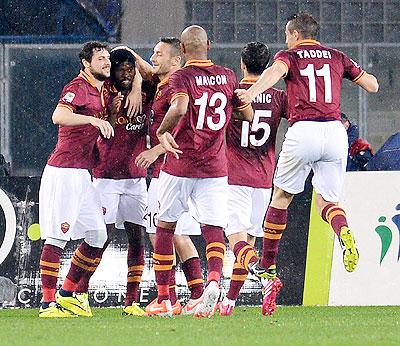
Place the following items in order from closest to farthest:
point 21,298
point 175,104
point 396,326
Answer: point 396,326, point 175,104, point 21,298

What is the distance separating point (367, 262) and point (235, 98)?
2.80 metres

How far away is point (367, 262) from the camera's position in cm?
1222

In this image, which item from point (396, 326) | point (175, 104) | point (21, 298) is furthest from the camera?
point (21, 298)

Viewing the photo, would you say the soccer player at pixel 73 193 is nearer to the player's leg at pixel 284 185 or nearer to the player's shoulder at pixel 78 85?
the player's shoulder at pixel 78 85

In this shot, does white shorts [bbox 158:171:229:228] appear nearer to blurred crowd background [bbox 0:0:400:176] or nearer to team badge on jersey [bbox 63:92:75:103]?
team badge on jersey [bbox 63:92:75:103]

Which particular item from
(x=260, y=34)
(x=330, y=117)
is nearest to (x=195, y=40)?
(x=330, y=117)

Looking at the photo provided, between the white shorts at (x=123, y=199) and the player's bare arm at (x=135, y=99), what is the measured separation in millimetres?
545

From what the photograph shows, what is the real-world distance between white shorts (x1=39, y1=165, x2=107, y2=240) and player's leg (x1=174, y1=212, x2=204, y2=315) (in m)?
0.70

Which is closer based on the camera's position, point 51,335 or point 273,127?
point 51,335

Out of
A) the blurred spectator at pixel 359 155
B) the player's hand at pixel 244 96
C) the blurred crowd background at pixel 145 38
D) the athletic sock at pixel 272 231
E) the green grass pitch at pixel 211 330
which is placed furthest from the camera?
the blurred crowd background at pixel 145 38

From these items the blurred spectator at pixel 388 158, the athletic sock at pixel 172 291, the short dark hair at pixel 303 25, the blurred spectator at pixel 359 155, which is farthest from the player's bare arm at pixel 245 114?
the blurred spectator at pixel 359 155

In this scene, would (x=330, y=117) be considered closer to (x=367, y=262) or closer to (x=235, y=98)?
(x=235, y=98)

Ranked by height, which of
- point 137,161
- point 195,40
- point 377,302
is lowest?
point 377,302

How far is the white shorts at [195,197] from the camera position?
32.8 ft
